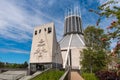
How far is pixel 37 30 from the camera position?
167 feet

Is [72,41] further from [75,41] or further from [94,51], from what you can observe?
[94,51]

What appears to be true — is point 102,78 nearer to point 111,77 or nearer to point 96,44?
point 111,77

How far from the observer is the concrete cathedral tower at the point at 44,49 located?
45.8 m

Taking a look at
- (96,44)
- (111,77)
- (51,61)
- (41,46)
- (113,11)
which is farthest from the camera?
(41,46)

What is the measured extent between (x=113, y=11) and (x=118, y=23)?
1.52 ft

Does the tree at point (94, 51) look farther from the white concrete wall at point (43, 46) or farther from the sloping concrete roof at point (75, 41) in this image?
the sloping concrete roof at point (75, 41)

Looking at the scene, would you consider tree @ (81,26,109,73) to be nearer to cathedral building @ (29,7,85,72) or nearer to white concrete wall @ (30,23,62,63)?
cathedral building @ (29,7,85,72)

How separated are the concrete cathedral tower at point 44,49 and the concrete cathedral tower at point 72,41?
11.5 metres

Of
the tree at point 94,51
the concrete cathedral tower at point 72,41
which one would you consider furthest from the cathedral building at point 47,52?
the tree at point 94,51

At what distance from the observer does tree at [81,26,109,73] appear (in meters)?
25.9

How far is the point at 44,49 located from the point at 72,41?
24.9m

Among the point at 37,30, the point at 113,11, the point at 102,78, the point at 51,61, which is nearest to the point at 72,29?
the point at 37,30

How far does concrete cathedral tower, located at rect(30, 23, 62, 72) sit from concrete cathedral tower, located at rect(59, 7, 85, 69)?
453 inches

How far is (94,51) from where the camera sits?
26.2 m
